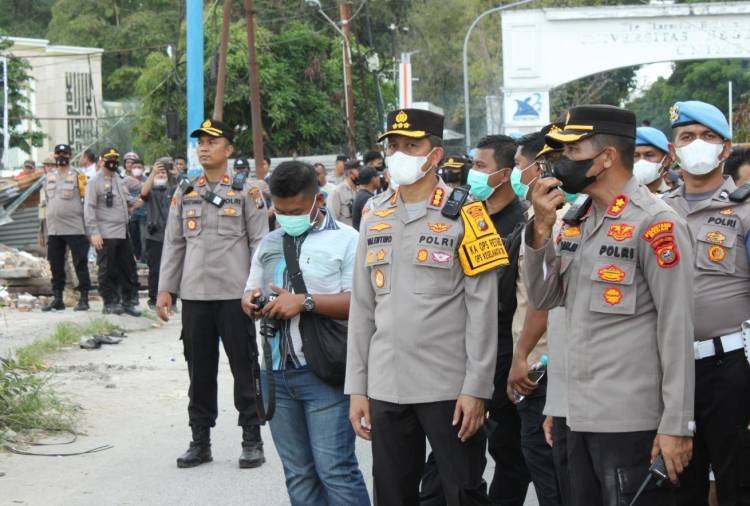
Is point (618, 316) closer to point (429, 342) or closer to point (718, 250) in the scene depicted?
point (429, 342)

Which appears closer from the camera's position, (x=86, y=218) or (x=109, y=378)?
(x=109, y=378)

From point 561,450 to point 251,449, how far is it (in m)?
3.70

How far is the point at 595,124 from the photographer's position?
13.9ft

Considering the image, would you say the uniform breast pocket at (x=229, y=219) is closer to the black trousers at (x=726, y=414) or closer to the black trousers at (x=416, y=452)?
the black trousers at (x=416, y=452)

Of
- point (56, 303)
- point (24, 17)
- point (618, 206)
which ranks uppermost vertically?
point (24, 17)

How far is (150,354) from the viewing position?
12938mm

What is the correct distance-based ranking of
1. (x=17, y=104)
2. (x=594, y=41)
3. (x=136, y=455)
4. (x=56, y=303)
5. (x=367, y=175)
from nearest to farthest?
(x=136, y=455) < (x=367, y=175) < (x=56, y=303) < (x=594, y=41) < (x=17, y=104)

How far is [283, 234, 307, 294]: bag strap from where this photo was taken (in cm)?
570

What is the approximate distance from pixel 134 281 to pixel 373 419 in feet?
36.6

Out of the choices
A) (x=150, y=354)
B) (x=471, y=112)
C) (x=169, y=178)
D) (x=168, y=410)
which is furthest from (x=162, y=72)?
(x=168, y=410)

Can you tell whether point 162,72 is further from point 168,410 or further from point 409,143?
point 409,143

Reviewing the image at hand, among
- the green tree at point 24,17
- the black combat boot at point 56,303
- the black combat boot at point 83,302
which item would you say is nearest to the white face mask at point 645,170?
the black combat boot at point 83,302

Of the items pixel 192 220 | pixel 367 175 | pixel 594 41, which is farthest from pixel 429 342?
pixel 594 41

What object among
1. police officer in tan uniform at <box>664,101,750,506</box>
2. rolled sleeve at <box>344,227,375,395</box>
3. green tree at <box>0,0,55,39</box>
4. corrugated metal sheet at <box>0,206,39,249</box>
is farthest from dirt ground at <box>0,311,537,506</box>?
green tree at <box>0,0,55,39</box>
